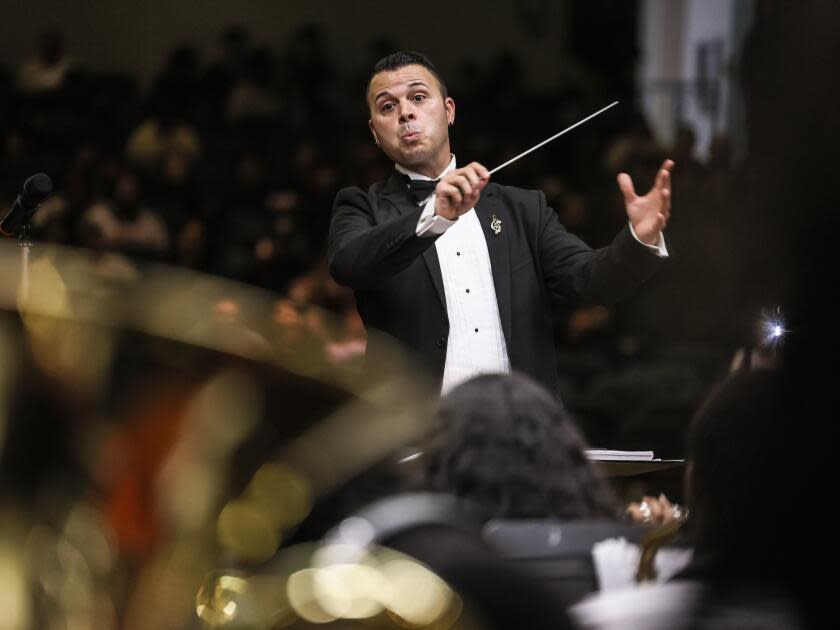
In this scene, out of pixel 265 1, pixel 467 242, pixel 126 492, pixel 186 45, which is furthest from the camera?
pixel 265 1

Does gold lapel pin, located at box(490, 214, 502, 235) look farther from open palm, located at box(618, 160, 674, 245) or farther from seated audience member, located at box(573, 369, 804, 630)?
seated audience member, located at box(573, 369, 804, 630)

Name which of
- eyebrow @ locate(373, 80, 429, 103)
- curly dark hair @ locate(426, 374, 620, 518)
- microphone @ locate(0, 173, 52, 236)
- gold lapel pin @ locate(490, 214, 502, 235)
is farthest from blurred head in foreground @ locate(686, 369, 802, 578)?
microphone @ locate(0, 173, 52, 236)

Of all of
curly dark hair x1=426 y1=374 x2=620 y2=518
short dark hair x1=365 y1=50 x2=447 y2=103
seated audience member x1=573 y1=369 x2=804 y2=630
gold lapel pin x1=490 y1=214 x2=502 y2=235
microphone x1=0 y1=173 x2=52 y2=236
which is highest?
short dark hair x1=365 y1=50 x2=447 y2=103

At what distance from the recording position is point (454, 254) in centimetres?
287

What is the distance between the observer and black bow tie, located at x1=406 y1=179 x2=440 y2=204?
2.94 metres

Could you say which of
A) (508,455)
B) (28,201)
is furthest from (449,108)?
(508,455)

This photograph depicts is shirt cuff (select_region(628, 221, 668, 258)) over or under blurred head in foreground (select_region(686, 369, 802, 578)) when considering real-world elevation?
over

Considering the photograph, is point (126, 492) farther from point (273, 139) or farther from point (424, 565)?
point (273, 139)

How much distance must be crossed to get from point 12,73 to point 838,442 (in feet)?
27.8

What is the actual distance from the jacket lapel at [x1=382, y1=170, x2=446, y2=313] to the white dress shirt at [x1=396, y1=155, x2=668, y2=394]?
0.04 feet

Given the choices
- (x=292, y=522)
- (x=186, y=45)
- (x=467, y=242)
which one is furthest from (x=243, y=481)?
(x=186, y=45)

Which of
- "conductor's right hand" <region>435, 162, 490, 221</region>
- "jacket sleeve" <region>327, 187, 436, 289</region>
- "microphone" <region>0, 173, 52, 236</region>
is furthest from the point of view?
"microphone" <region>0, 173, 52, 236</region>

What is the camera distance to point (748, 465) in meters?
1.62

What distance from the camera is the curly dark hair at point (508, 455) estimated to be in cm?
175
